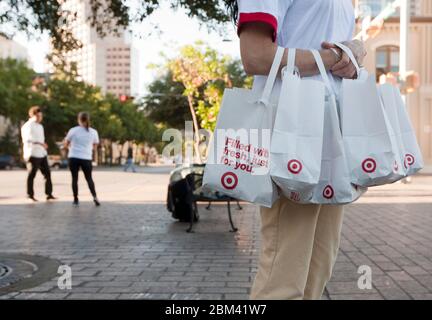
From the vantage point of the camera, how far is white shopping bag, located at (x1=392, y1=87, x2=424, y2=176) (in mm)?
1745

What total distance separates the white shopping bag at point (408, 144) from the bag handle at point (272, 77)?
1.49 ft

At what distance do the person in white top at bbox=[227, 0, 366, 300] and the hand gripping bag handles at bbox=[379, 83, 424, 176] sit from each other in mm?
151

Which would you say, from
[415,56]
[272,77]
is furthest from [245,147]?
[415,56]

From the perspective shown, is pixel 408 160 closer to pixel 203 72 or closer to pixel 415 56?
pixel 203 72

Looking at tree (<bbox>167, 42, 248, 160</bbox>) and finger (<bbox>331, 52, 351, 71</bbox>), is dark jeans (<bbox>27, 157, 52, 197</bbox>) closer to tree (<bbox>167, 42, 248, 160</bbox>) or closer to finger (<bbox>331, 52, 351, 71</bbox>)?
tree (<bbox>167, 42, 248, 160</bbox>)

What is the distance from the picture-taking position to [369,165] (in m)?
1.62

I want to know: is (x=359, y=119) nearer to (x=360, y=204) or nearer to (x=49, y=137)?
(x=360, y=204)

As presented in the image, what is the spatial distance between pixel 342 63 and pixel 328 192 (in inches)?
17.1

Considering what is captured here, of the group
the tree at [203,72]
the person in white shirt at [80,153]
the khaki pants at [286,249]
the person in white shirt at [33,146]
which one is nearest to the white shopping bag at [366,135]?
the khaki pants at [286,249]

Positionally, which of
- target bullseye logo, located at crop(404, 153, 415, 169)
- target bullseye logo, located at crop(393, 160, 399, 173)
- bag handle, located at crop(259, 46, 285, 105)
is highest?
bag handle, located at crop(259, 46, 285, 105)

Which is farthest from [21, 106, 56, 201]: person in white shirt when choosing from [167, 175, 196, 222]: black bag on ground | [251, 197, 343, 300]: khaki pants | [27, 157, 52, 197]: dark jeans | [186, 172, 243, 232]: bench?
[251, 197, 343, 300]: khaki pants

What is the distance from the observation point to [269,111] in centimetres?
161

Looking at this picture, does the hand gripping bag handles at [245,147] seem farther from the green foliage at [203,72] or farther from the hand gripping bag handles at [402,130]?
the green foliage at [203,72]

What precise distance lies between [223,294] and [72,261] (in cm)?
184
